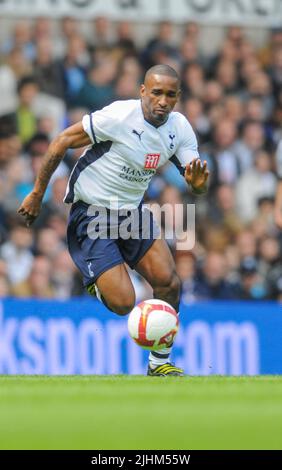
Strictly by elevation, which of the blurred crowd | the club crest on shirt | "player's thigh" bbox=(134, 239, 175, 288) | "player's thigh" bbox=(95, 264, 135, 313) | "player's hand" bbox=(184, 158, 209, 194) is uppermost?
the blurred crowd

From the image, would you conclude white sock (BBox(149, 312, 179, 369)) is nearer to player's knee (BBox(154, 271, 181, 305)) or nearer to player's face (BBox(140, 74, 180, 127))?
player's knee (BBox(154, 271, 181, 305))

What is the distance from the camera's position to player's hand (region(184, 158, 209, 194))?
10180mm

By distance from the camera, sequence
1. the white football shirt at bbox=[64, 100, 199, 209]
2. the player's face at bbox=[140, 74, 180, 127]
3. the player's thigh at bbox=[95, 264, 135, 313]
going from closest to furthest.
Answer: the player's face at bbox=[140, 74, 180, 127]
the white football shirt at bbox=[64, 100, 199, 209]
the player's thigh at bbox=[95, 264, 135, 313]

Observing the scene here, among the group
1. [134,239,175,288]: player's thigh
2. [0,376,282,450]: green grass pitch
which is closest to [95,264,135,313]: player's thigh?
[134,239,175,288]: player's thigh

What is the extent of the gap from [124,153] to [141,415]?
3439 mm

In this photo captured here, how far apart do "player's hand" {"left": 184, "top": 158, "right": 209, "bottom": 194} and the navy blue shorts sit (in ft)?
2.47

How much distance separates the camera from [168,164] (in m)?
17.0

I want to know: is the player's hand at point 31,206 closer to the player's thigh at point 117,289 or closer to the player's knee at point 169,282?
the player's thigh at point 117,289

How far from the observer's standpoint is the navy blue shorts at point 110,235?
423 inches

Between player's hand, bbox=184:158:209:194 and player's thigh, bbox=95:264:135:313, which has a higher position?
player's hand, bbox=184:158:209:194

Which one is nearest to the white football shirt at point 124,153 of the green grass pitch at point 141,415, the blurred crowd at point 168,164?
the green grass pitch at point 141,415

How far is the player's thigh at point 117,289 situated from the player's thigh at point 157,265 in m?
0.24

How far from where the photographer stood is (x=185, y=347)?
14562mm

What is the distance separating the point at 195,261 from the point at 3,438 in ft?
30.0
